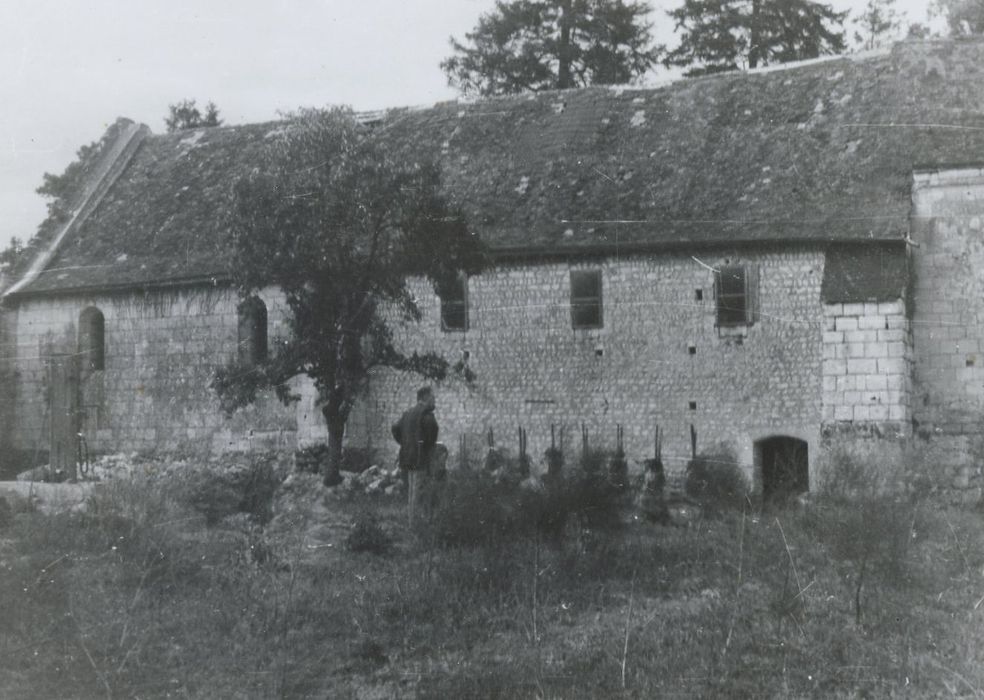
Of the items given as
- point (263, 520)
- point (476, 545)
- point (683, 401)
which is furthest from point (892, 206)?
point (263, 520)

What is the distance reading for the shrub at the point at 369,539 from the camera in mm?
13453

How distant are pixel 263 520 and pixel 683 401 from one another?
8682 mm

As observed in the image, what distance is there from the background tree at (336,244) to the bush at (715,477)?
211 inches

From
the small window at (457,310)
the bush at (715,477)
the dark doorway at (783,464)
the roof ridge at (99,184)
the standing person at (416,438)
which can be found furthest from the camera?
the roof ridge at (99,184)

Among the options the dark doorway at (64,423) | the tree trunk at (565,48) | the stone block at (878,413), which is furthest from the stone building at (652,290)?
the tree trunk at (565,48)

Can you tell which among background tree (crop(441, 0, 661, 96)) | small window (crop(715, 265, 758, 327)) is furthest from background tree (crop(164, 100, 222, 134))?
small window (crop(715, 265, 758, 327))

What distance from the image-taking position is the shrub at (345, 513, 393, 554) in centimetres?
1345

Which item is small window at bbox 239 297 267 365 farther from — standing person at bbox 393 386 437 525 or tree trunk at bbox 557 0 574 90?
tree trunk at bbox 557 0 574 90

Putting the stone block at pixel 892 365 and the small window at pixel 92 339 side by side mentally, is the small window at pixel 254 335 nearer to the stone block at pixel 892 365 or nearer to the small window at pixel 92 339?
the small window at pixel 92 339

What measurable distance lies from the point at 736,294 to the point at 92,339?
15783 mm

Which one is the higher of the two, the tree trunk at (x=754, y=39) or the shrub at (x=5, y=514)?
the tree trunk at (x=754, y=39)

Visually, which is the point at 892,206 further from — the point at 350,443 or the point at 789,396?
the point at 350,443

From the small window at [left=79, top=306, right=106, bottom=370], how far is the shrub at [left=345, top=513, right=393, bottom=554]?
1470 cm

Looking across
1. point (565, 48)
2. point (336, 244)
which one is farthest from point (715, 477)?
point (565, 48)
